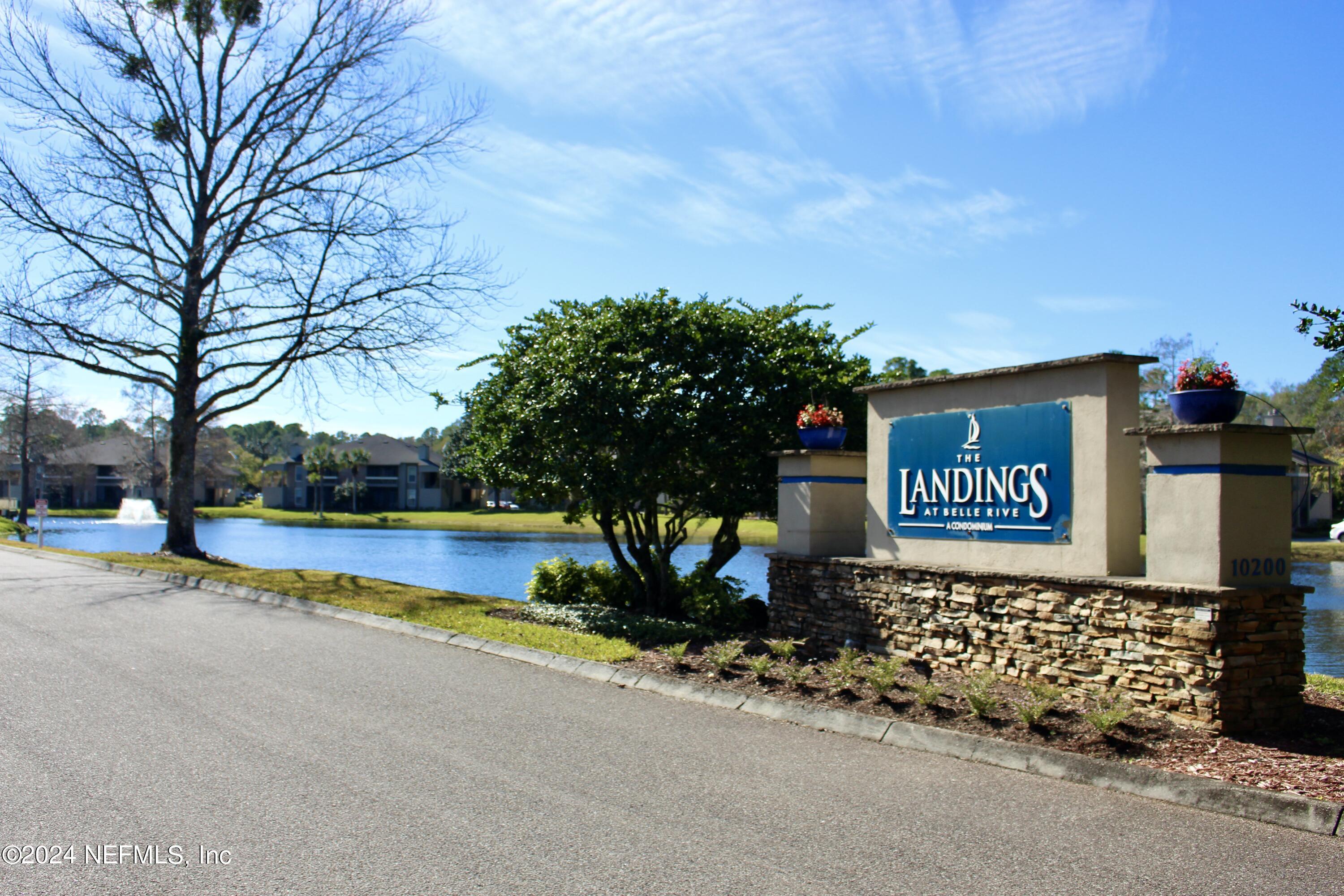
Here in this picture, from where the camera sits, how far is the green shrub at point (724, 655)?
844 centimetres

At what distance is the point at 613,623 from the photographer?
1209 centimetres

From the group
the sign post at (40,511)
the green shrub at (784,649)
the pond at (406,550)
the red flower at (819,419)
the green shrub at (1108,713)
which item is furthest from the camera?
the sign post at (40,511)

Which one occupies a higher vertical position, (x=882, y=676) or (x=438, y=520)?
(x=882, y=676)

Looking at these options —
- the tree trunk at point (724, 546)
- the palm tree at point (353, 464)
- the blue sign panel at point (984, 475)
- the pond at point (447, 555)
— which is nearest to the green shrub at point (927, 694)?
the blue sign panel at point (984, 475)

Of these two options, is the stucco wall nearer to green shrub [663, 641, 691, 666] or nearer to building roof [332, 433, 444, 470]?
green shrub [663, 641, 691, 666]

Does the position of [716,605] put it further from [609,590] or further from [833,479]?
[609,590]

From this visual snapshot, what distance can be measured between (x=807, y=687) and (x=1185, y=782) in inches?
118

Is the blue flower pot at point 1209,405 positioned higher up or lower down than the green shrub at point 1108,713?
higher up

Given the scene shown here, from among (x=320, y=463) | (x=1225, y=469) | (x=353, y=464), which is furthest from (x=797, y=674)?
(x=320, y=463)

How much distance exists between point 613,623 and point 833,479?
345cm

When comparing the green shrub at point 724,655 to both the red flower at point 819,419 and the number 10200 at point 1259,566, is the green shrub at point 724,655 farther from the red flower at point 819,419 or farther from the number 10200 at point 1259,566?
the number 10200 at point 1259,566

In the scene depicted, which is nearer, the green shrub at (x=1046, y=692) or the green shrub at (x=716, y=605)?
the green shrub at (x=1046, y=692)

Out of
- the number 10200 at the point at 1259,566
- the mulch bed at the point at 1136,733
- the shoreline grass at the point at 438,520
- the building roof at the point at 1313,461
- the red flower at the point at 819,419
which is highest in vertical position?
the building roof at the point at 1313,461

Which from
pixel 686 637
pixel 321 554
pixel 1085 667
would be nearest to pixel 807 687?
pixel 1085 667
